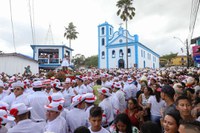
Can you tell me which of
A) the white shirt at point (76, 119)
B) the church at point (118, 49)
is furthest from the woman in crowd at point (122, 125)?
the church at point (118, 49)

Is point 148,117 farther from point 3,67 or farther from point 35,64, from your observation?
point 35,64

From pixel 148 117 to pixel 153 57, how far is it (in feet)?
231

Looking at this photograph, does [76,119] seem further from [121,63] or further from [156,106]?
[121,63]

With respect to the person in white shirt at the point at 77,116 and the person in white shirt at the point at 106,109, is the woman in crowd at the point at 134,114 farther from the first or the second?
the person in white shirt at the point at 77,116

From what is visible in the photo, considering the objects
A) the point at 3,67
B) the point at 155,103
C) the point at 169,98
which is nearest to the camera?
the point at 169,98

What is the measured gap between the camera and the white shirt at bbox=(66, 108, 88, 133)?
14.5 feet

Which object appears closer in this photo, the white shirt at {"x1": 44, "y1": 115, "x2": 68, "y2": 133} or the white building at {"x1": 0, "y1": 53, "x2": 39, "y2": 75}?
the white shirt at {"x1": 44, "y1": 115, "x2": 68, "y2": 133}

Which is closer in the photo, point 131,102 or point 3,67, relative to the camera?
point 131,102

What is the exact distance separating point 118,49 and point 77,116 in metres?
56.2

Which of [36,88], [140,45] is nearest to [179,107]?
[36,88]

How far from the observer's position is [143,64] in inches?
2443

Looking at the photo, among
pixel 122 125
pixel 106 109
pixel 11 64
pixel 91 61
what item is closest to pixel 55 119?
pixel 122 125

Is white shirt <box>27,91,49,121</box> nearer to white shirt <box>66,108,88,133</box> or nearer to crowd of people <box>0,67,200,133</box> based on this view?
crowd of people <box>0,67,200,133</box>

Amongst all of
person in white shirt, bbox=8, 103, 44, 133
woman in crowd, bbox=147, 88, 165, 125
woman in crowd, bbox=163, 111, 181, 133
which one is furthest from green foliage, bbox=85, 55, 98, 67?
woman in crowd, bbox=163, 111, 181, 133
